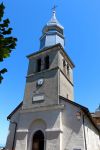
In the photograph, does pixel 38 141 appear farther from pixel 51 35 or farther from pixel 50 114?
pixel 51 35

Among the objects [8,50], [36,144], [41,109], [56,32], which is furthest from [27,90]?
[8,50]

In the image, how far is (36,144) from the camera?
52.1 ft

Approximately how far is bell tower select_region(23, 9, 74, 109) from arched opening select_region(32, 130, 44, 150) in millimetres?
2465

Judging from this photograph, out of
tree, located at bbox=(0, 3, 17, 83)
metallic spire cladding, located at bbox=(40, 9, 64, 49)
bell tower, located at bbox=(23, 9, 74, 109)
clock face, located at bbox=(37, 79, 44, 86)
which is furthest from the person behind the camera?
metallic spire cladding, located at bbox=(40, 9, 64, 49)

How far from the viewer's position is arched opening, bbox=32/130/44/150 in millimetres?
15689

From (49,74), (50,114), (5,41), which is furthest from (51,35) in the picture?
(5,41)

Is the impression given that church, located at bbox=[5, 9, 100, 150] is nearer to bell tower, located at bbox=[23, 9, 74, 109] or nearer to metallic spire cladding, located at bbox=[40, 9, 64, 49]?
bell tower, located at bbox=[23, 9, 74, 109]

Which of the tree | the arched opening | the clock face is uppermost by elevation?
the clock face

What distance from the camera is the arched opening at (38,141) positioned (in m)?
15.7

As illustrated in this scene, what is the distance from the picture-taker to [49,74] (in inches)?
737

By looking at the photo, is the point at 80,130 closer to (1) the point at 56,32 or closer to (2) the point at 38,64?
(2) the point at 38,64

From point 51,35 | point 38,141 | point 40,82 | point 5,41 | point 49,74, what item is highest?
point 51,35

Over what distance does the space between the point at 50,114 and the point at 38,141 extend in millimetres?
2383

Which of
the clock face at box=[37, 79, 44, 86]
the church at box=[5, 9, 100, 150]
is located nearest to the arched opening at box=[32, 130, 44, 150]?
the church at box=[5, 9, 100, 150]
